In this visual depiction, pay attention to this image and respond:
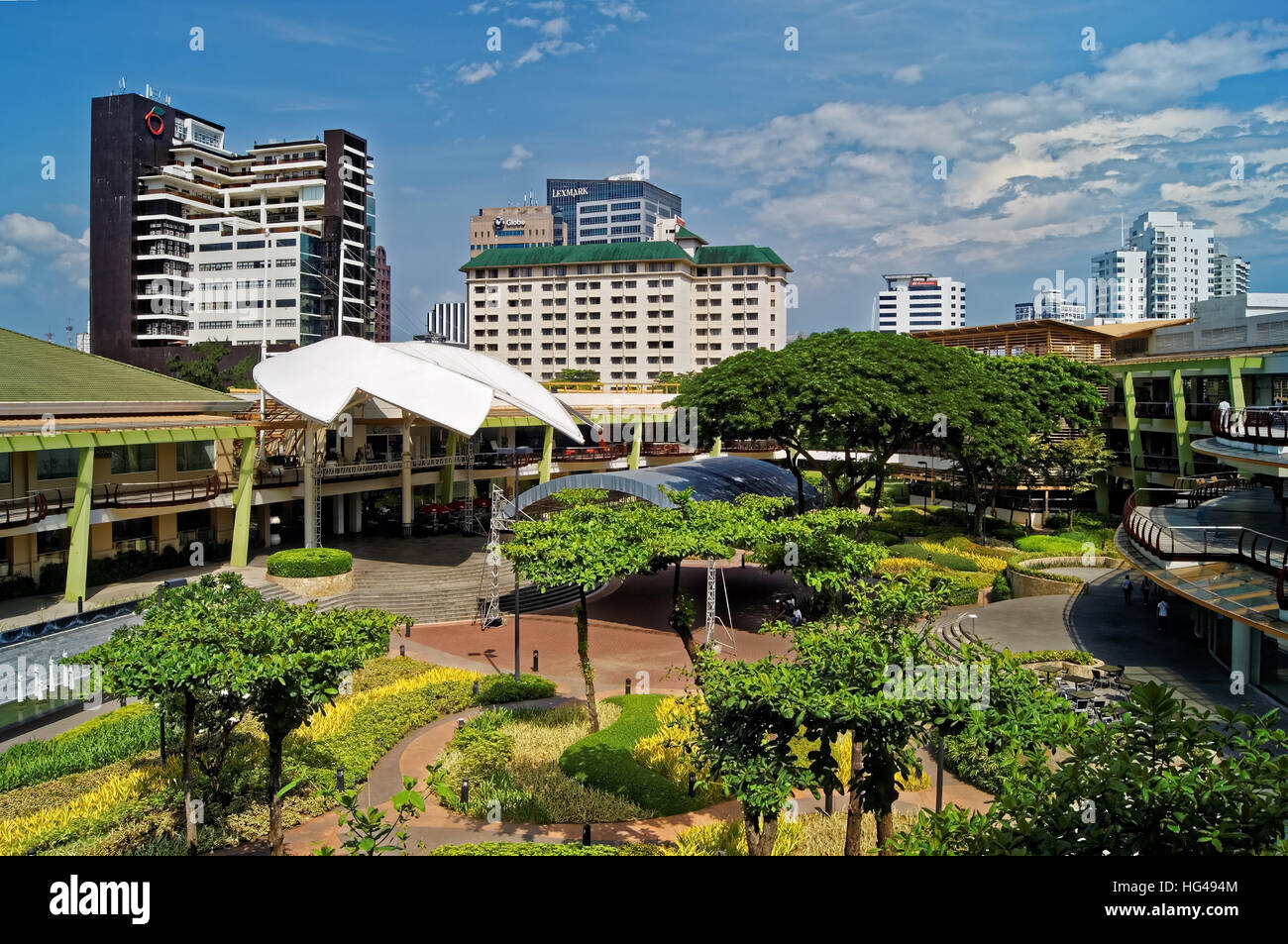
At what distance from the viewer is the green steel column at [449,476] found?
43.8 m

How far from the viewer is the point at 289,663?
11.7 metres

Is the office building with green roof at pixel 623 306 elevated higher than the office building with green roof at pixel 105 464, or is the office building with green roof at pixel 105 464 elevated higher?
the office building with green roof at pixel 623 306

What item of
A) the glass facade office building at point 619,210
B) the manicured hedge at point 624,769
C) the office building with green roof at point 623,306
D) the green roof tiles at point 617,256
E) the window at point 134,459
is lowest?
the manicured hedge at point 624,769

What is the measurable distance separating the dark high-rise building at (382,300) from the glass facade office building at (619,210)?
32232 mm

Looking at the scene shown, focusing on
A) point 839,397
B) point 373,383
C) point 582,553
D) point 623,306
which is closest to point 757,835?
point 582,553

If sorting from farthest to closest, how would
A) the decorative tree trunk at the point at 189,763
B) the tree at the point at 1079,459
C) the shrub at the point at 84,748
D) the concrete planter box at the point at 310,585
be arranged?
the tree at the point at 1079,459, the concrete planter box at the point at 310,585, the shrub at the point at 84,748, the decorative tree trunk at the point at 189,763

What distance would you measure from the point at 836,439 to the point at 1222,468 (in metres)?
19.0

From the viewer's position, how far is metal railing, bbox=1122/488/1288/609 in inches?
716

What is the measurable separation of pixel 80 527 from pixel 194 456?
829cm

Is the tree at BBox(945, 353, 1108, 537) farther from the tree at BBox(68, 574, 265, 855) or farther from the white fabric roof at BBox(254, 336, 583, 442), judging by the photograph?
the tree at BBox(68, 574, 265, 855)

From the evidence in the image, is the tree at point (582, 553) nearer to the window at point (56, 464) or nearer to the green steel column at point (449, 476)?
the window at point (56, 464)

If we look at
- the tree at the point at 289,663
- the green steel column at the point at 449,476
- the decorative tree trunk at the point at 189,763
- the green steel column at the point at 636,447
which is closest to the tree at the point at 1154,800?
the tree at the point at 289,663

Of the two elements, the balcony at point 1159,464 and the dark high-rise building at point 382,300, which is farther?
the dark high-rise building at point 382,300
